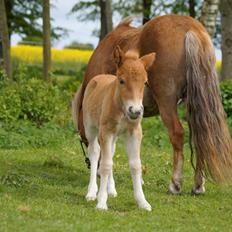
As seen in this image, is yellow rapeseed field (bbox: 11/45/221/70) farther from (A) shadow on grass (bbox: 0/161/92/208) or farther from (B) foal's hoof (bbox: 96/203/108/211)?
(B) foal's hoof (bbox: 96/203/108/211)

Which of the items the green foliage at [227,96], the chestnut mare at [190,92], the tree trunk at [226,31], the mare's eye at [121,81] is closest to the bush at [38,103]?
the green foliage at [227,96]

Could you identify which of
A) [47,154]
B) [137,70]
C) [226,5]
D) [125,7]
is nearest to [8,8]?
[125,7]

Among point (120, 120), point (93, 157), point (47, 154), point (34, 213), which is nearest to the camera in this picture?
point (34, 213)

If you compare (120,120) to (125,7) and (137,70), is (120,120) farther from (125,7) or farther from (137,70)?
(125,7)

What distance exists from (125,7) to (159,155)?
21.5 m

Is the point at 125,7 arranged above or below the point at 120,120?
below

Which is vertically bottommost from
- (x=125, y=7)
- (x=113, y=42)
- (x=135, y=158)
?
(x=125, y=7)

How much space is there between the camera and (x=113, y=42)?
384 inches

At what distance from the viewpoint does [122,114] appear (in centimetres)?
706

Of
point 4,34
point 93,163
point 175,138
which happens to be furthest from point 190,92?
point 4,34

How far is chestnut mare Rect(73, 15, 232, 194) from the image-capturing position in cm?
823

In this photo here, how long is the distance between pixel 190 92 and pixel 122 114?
1.52m

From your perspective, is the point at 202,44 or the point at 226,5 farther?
the point at 226,5

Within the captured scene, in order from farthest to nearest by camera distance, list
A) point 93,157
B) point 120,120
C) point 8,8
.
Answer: point 8,8, point 93,157, point 120,120
